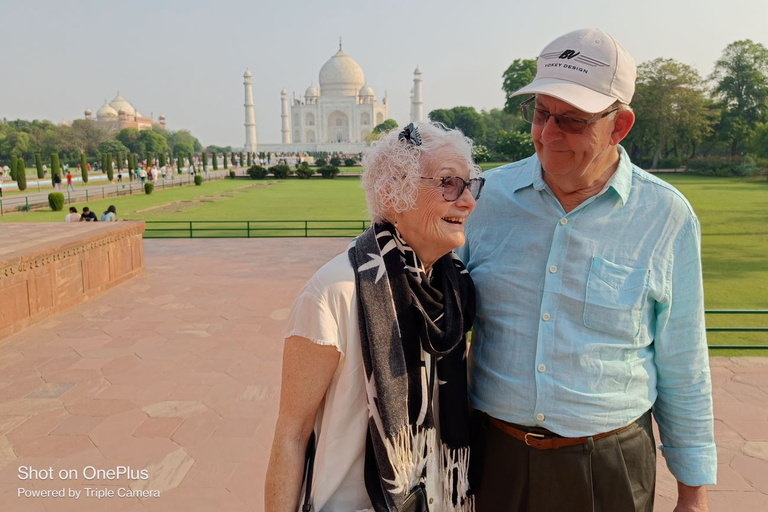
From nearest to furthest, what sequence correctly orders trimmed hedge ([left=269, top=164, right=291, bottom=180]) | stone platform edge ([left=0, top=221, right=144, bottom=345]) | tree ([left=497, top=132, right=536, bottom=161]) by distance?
stone platform edge ([left=0, top=221, right=144, bottom=345]) → trimmed hedge ([left=269, top=164, right=291, bottom=180]) → tree ([left=497, top=132, right=536, bottom=161])

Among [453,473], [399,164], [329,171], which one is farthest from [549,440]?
[329,171]

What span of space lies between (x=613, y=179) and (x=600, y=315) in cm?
34

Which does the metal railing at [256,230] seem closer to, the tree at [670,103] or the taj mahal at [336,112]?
the tree at [670,103]

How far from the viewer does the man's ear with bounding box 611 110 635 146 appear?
1469 mm

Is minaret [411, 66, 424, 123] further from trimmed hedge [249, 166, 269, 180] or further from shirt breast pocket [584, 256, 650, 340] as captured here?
shirt breast pocket [584, 256, 650, 340]

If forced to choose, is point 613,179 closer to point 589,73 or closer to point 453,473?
point 589,73

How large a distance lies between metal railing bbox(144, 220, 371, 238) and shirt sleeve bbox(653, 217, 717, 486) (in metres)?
10.2

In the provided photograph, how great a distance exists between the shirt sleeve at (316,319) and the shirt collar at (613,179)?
0.62 m

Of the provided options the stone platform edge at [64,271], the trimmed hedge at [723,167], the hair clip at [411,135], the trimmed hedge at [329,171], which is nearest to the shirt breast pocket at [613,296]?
the hair clip at [411,135]

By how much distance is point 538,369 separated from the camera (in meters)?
1.45

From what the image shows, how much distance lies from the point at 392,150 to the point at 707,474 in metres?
1.16

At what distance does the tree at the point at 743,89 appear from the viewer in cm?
3903

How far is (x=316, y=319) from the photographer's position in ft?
4.33

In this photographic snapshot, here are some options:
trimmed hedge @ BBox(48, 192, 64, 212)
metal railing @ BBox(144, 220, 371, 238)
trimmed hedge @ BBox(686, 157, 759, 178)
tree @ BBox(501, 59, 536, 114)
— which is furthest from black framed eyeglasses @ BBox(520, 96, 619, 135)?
tree @ BBox(501, 59, 536, 114)
